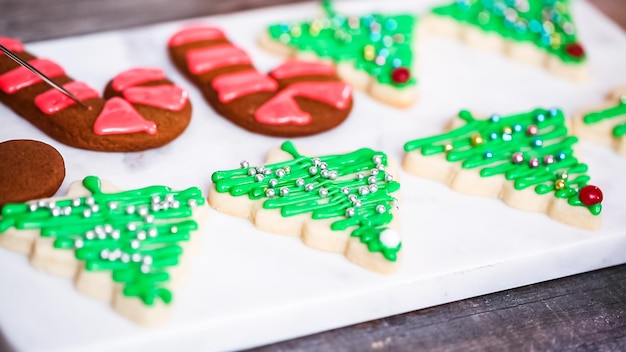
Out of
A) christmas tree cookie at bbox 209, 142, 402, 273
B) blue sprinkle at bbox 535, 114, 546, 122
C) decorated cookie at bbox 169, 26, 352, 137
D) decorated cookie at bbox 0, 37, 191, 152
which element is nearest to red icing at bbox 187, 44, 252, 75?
decorated cookie at bbox 169, 26, 352, 137

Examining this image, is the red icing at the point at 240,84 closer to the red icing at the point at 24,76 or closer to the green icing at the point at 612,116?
the red icing at the point at 24,76

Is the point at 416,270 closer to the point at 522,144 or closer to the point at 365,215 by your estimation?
the point at 365,215

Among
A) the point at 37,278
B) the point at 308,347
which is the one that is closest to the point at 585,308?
the point at 308,347

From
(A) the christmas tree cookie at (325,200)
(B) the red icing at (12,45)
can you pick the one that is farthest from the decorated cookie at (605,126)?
(B) the red icing at (12,45)

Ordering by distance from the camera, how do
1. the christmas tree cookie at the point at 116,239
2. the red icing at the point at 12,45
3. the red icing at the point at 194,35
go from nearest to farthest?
1. the christmas tree cookie at the point at 116,239
2. the red icing at the point at 12,45
3. the red icing at the point at 194,35

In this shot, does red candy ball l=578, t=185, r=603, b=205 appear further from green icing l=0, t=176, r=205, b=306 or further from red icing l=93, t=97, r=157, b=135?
red icing l=93, t=97, r=157, b=135
